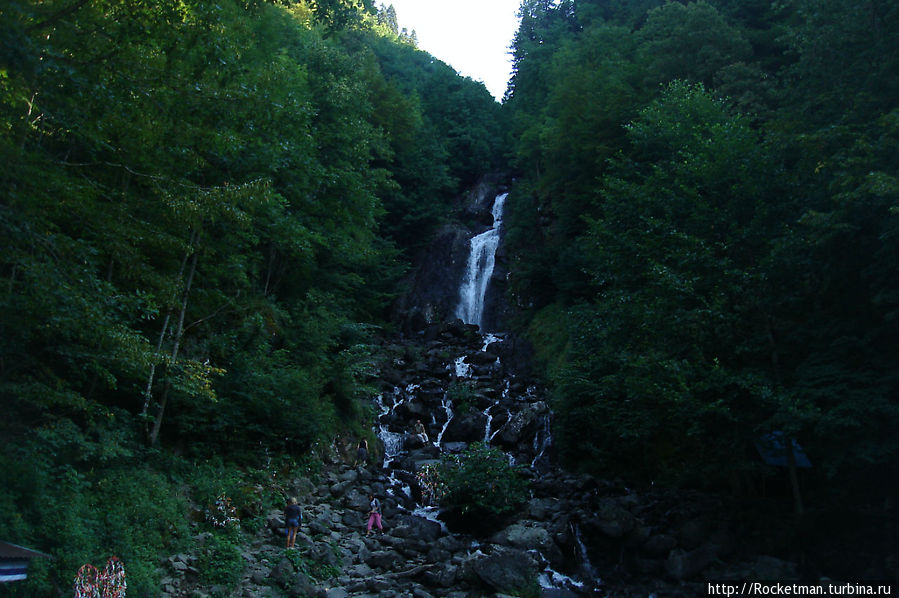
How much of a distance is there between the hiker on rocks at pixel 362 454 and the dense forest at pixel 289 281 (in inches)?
36.4

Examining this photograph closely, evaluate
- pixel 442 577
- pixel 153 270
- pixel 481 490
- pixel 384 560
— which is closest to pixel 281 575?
pixel 384 560

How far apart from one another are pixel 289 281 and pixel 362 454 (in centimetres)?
656

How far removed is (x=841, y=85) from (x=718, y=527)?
9.37 metres

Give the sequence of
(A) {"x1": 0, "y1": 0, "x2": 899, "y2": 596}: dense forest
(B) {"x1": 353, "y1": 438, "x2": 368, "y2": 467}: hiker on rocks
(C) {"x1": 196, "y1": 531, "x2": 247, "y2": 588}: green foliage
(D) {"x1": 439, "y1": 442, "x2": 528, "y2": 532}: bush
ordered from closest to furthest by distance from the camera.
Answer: (A) {"x1": 0, "y1": 0, "x2": 899, "y2": 596}: dense forest, (C) {"x1": 196, "y1": 531, "x2": 247, "y2": 588}: green foliage, (D) {"x1": 439, "y1": 442, "x2": 528, "y2": 532}: bush, (B) {"x1": 353, "y1": 438, "x2": 368, "y2": 467}: hiker on rocks

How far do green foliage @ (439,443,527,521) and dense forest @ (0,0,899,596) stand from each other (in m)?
3.16

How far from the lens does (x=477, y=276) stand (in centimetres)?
3422

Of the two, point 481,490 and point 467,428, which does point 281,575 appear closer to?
point 481,490

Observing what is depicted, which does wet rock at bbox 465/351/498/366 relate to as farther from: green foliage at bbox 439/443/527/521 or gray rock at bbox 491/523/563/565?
gray rock at bbox 491/523/563/565

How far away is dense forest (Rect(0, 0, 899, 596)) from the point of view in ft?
25.0

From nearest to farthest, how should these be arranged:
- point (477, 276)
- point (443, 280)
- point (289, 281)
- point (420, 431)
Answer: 1. point (289, 281)
2. point (420, 431)
3. point (477, 276)
4. point (443, 280)

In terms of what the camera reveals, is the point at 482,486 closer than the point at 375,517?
No

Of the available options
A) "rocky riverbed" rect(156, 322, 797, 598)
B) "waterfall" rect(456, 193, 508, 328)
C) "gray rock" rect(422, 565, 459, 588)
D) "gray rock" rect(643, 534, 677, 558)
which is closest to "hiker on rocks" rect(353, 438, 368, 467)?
"rocky riverbed" rect(156, 322, 797, 598)

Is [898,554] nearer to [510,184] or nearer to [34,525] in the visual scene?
[34,525]

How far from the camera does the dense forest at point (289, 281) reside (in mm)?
7621
